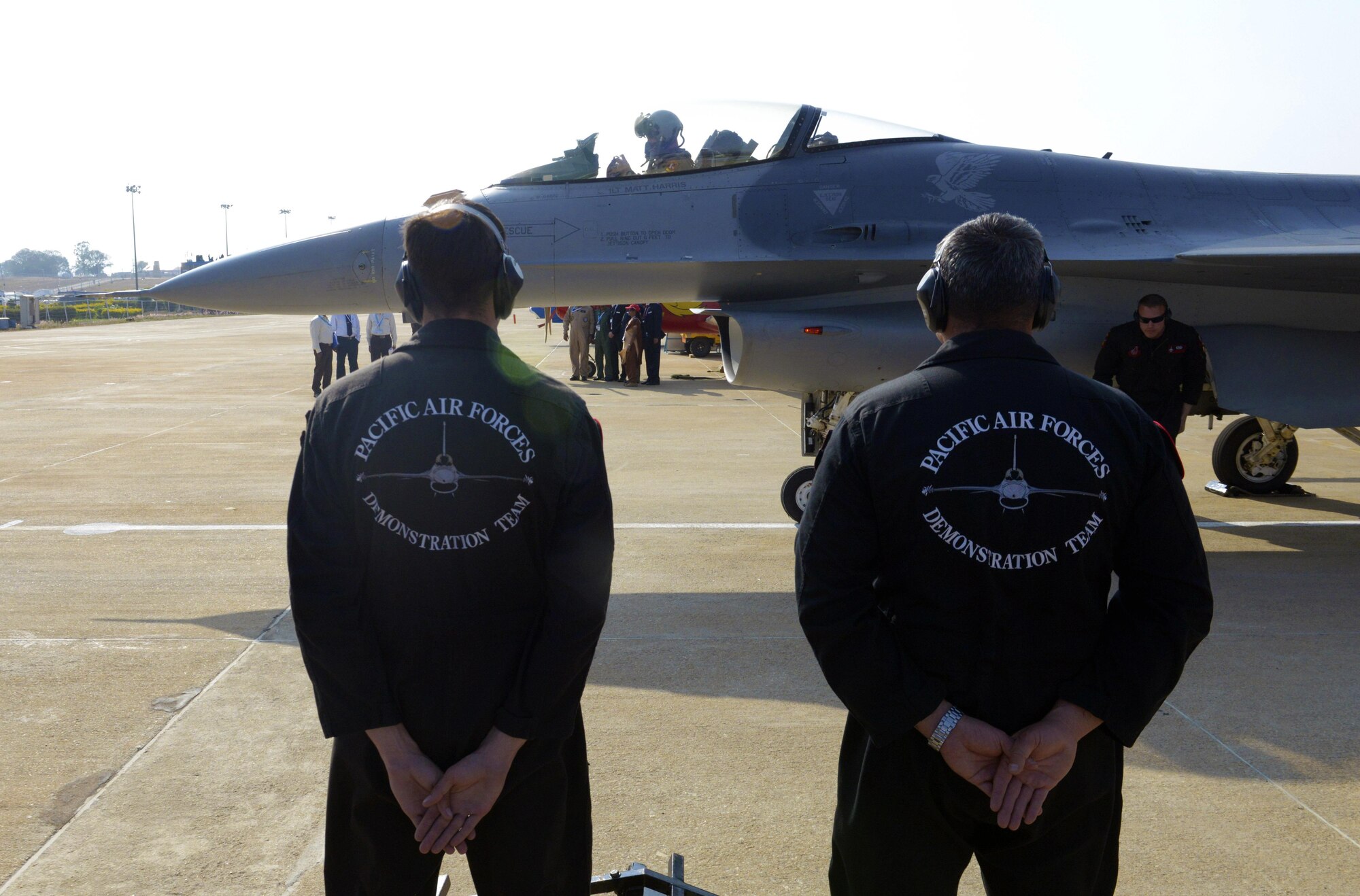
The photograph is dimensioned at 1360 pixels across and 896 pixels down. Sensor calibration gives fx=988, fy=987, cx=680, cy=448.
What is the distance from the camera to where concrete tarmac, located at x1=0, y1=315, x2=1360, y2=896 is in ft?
10.4

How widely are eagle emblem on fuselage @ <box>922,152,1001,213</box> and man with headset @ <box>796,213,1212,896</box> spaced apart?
16.9 ft

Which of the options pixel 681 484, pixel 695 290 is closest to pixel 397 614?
pixel 695 290

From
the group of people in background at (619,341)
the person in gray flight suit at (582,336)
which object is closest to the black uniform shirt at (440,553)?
the group of people in background at (619,341)

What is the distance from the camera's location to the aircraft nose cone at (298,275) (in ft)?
20.9

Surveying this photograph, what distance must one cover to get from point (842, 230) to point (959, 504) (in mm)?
5188

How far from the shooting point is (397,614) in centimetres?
201

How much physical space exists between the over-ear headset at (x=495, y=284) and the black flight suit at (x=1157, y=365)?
220 inches

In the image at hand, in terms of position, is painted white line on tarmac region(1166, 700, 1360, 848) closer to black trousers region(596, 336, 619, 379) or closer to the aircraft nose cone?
the aircraft nose cone

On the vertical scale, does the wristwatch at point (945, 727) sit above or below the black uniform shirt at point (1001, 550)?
below

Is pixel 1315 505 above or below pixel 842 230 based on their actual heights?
below

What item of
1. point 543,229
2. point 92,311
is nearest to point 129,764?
point 543,229

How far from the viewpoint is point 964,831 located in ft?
6.57

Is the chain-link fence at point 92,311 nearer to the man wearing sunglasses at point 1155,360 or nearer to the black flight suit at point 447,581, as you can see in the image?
the man wearing sunglasses at point 1155,360

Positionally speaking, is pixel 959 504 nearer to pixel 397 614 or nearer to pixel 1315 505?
pixel 397 614
